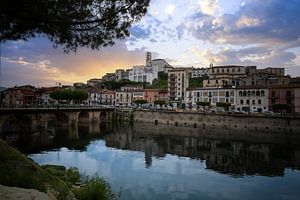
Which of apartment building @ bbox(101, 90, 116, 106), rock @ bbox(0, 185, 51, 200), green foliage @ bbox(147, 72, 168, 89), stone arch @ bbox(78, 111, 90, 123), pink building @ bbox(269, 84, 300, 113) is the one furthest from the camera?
green foliage @ bbox(147, 72, 168, 89)

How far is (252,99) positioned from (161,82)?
63.0m

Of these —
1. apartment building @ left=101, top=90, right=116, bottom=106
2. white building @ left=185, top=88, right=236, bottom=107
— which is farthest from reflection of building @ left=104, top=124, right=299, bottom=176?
apartment building @ left=101, top=90, right=116, bottom=106

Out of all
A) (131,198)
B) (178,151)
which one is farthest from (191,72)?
(131,198)

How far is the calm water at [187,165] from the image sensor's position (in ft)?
66.6

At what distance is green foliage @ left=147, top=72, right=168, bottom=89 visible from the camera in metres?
132

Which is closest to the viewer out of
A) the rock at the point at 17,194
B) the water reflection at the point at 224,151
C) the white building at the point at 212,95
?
the rock at the point at 17,194

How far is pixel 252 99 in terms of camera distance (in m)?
80.7

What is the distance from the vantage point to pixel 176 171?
26438 millimetres

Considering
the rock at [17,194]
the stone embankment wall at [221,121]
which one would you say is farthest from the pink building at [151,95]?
the rock at [17,194]

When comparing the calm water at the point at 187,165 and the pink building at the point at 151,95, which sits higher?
the pink building at the point at 151,95

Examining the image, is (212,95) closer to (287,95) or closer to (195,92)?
(195,92)

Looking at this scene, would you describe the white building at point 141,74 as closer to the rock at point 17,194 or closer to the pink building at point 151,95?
the pink building at point 151,95

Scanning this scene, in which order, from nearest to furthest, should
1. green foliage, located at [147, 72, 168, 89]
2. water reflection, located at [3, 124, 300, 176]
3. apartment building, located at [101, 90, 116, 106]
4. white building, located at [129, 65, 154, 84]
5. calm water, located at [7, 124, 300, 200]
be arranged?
1. calm water, located at [7, 124, 300, 200]
2. water reflection, located at [3, 124, 300, 176]
3. apartment building, located at [101, 90, 116, 106]
4. green foliage, located at [147, 72, 168, 89]
5. white building, located at [129, 65, 154, 84]

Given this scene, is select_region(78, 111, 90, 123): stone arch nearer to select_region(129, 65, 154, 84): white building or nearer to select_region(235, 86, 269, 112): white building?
select_region(235, 86, 269, 112): white building
